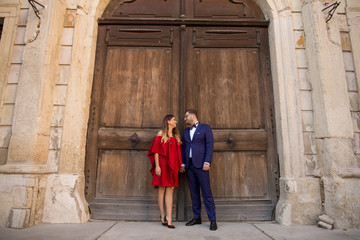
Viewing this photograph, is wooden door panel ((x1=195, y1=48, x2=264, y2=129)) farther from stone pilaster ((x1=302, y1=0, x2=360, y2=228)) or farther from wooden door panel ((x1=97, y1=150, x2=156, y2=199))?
wooden door panel ((x1=97, y1=150, x2=156, y2=199))

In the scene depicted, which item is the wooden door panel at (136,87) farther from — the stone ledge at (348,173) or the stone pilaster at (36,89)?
the stone ledge at (348,173)

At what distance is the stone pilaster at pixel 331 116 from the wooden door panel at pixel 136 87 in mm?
2355

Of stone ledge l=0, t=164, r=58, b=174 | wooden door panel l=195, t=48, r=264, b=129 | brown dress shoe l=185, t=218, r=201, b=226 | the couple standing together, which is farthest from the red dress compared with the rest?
stone ledge l=0, t=164, r=58, b=174

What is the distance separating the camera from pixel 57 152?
3574mm

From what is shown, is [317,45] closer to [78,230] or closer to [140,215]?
[140,215]

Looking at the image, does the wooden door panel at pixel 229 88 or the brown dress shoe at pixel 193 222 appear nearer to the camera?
the brown dress shoe at pixel 193 222

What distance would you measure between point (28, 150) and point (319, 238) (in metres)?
3.90

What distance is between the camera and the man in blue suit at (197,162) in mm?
3207

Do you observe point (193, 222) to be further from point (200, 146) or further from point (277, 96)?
point (277, 96)

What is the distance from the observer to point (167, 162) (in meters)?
3.28

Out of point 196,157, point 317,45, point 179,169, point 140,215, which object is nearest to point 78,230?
point 140,215

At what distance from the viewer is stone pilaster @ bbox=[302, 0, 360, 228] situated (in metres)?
3.20

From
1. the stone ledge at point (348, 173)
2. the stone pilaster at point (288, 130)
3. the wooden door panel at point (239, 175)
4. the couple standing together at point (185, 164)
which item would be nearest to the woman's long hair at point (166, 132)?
the couple standing together at point (185, 164)

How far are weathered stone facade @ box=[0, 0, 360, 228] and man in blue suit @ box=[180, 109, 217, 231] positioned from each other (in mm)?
1187
